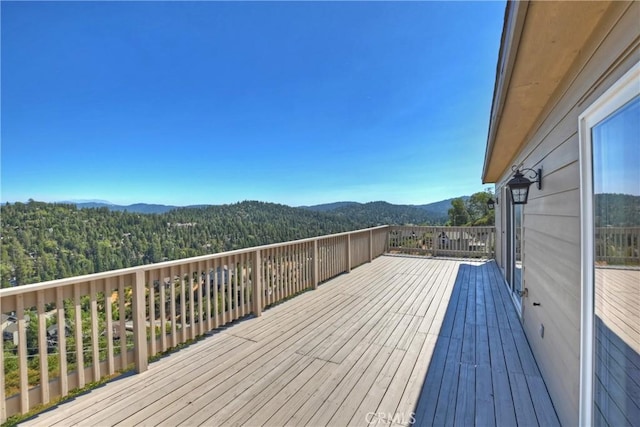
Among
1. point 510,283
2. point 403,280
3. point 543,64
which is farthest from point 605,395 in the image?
Answer: point 403,280

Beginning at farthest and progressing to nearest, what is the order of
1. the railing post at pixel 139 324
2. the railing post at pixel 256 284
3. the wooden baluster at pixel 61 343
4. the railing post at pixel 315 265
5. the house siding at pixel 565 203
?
1. the railing post at pixel 315 265
2. the railing post at pixel 256 284
3. the railing post at pixel 139 324
4. the wooden baluster at pixel 61 343
5. the house siding at pixel 565 203

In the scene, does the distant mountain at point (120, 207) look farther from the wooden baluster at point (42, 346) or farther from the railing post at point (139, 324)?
the wooden baluster at point (42, 346)

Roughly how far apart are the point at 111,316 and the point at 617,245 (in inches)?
127

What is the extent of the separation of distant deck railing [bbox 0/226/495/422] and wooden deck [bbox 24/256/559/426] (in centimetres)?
17

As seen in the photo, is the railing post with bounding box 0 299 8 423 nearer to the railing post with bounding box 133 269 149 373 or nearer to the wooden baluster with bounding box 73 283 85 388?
the wooden baluster with bounding box 73 283 85 388

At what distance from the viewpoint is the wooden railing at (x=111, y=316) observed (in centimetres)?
179

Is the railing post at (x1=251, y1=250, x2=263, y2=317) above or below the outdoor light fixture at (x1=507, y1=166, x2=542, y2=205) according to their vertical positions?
below

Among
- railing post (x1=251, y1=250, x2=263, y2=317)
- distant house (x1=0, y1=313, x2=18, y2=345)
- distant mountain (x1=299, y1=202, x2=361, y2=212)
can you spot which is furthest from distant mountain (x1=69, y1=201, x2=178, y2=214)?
distant house (x1=0, y1=313, x2=18, y2=345)

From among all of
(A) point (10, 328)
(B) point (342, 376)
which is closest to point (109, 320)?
(A) point (10, 328)

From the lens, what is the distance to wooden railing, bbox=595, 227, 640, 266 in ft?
3.15

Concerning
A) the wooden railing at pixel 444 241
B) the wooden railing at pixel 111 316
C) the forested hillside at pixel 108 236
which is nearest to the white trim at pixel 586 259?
the wooden railing at pixel 111 316

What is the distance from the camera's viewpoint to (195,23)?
264 inches

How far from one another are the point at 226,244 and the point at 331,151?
34.0 ft

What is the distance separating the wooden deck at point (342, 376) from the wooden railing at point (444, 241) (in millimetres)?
4318
